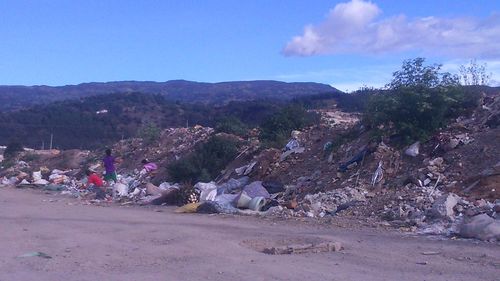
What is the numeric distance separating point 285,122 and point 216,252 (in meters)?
19.3

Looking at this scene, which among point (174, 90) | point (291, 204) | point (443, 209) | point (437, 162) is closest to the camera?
point (443, 209)

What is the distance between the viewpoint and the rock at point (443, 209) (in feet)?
53.0

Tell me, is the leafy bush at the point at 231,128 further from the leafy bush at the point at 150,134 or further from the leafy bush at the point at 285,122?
the leafy bush at the point at 150,134

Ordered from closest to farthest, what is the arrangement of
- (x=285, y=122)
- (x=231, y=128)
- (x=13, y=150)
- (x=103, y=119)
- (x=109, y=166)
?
1. (x=109, y=166)
2. (x=285, y=122)
3. (x=231, y=128)
4. (x=13, y=150)
5. (x=103, y=119)

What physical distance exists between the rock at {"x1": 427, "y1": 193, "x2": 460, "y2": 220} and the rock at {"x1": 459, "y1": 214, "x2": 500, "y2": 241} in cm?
139

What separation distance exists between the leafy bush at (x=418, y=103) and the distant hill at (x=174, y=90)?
116 metres

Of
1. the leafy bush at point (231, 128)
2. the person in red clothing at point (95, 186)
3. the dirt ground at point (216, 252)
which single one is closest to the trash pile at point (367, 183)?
the person in red clothing at point (95, 186)

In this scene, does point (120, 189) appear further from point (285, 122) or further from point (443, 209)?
point (443, 209)

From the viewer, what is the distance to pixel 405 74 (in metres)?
Result: 23.0

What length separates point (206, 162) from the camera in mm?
30281

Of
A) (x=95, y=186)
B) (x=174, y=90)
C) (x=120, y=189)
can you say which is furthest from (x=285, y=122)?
(x=174, y=90)

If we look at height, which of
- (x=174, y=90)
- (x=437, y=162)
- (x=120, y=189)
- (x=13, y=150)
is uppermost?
(x=174, y=90)

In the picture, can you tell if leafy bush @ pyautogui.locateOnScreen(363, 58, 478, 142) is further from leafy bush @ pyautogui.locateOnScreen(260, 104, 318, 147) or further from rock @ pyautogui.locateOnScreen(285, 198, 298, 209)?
leafy bush @ pyautogui.locateOnScreen(260, 104, 318, 147)

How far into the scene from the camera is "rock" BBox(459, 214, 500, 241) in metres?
13.9
